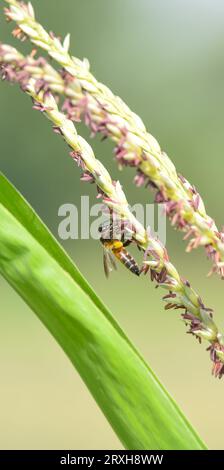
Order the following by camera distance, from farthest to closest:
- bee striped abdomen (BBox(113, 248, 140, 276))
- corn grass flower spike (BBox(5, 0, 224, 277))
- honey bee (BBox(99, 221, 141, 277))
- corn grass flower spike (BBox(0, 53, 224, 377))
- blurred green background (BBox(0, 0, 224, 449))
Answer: blurred green background (BBox(0, 0, 224, 449)), bee striped abdomen (BBox(113, 248, 140, 276)), honey bee (BBox(99, 221, 141, 277)), corn grass flower spike (BBox(0, 53, 224, 377)), corn grass flower spike (BBox(5, 0, 224, 277))

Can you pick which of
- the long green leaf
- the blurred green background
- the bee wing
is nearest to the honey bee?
the bee wing

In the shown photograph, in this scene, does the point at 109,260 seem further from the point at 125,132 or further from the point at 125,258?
the point at 125,132

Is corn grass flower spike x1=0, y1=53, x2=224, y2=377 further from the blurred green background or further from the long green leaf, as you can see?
the blurred green background

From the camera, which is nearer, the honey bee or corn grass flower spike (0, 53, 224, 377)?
corn grass flower spike (0, 53, 224, 377)

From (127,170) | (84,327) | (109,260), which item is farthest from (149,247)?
(127,170)

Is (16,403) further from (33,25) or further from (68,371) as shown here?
(33,25)

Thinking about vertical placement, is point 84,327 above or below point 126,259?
below
